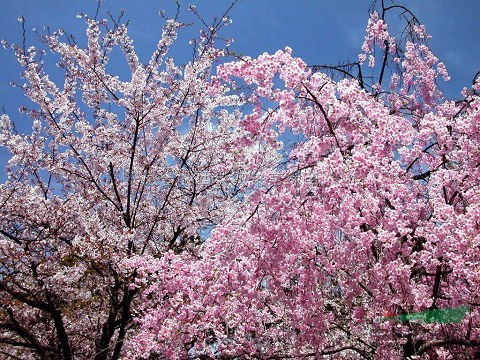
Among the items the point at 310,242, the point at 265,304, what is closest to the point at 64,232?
the point at 265,304

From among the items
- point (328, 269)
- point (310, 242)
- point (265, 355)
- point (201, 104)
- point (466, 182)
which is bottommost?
point (265, 355)

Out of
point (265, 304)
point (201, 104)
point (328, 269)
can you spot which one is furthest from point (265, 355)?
point (201, 104)

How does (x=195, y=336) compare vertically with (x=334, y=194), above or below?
below

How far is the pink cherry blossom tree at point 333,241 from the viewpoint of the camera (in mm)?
5348

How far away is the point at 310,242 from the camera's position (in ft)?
20.0

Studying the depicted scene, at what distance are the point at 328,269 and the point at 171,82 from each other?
6609 millimetres

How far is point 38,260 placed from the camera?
25.7 ft

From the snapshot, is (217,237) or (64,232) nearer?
(217,237)

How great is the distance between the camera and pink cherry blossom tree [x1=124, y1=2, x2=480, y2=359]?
535cm

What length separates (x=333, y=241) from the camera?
6.21m

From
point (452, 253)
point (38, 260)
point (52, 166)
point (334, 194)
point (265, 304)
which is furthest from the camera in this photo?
point (52, 166)

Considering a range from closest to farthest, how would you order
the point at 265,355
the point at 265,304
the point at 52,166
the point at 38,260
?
the point at 265,355
the point at 265,304
the point at 38,260
the point at 52,166

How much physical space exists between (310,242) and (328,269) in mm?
500

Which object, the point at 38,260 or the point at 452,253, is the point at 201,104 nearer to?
the point at 38,260
